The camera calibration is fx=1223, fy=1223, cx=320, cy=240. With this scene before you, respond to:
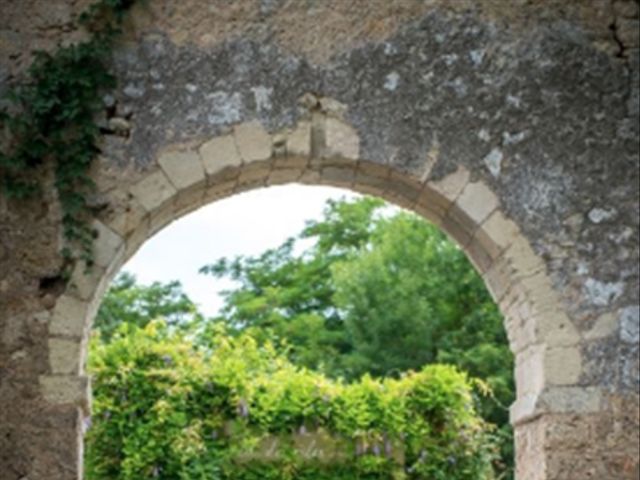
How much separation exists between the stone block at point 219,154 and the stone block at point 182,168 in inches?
1.4

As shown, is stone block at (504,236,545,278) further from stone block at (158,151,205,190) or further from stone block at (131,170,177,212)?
stone block at (131,170,177,212)

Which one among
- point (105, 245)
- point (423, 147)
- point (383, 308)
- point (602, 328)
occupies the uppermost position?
point (383, 308)

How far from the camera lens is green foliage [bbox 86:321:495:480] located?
332 inches

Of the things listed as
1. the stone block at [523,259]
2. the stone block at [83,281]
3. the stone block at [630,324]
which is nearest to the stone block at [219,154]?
the stone block at [83,281]

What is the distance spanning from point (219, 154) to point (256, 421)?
11.1ft

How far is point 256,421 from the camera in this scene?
28.1 ft

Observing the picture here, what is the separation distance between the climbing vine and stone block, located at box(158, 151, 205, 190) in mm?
A: 336

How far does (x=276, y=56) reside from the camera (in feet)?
18.9

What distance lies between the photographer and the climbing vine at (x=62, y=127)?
554cm

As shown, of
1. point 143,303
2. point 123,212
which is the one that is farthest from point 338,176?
point 143,303

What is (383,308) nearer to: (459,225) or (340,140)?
(459,225)

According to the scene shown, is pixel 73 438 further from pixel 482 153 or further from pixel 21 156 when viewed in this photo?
pixel 482 153

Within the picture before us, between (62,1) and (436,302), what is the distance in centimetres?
1168

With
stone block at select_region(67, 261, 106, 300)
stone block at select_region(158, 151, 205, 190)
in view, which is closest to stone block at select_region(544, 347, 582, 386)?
stone block at select_region(158, 151, 205, 190)
